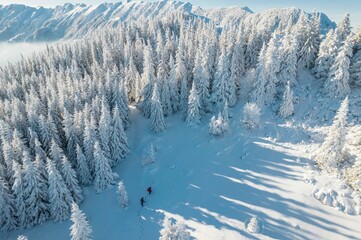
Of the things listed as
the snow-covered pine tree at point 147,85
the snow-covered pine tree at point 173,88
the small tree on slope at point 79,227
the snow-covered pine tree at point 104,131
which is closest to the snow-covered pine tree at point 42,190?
the snow-covered pine tree at point 104,131

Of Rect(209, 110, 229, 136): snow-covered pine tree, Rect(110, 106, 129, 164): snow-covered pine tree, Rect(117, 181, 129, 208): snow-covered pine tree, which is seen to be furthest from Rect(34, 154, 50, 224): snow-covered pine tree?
Rect(209, 110, 229, 136): snow-covered pine tree

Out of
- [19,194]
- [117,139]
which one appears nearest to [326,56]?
[117,139]

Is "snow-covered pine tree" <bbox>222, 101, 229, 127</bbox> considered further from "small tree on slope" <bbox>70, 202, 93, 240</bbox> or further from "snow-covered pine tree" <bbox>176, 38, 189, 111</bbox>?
"small tree on slope" <bbox>70, 202, 93, 240</bbox>

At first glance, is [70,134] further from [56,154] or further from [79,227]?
[79,227]

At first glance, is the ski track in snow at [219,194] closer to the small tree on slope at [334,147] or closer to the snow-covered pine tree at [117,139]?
the snow-covered pine tree at [117,139]

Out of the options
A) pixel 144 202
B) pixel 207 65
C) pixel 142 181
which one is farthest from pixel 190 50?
pixel 144 202

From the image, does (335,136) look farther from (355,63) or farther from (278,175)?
(355,63)
